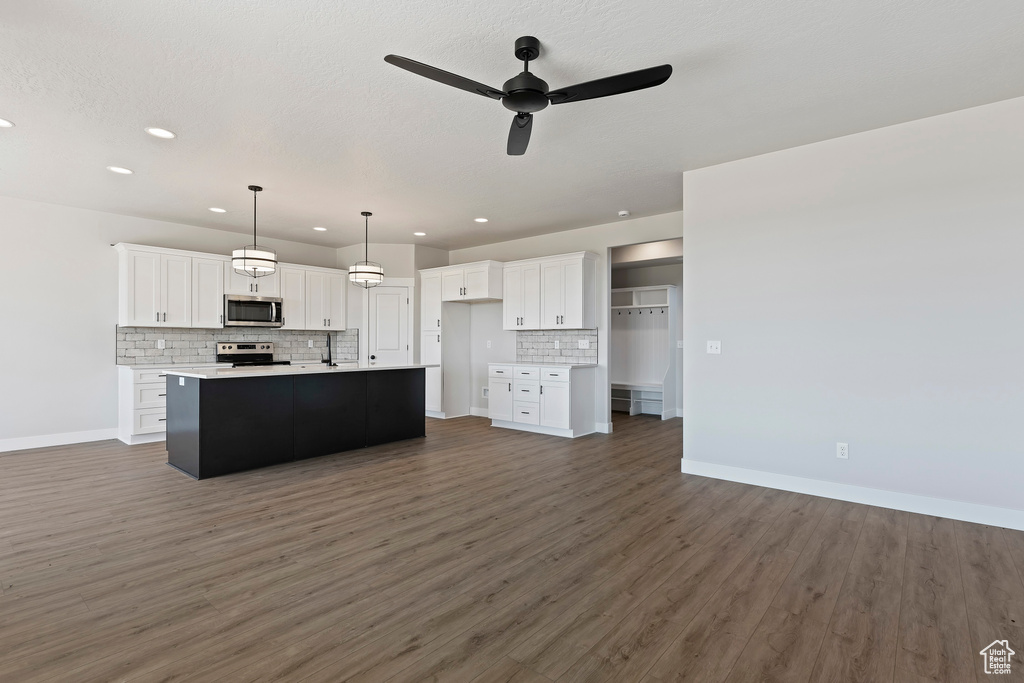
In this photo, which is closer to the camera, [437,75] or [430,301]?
[437,75]

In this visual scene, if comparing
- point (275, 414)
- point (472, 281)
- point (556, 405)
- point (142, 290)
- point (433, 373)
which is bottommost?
point (556, 405)

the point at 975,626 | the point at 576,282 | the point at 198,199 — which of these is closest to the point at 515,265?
the point at 576,282

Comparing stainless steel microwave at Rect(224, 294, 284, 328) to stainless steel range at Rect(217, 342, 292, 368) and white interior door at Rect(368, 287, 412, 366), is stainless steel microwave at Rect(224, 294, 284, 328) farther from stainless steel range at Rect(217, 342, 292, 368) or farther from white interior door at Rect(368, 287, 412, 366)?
white interior door at Rect(368, 287, 412, 366)

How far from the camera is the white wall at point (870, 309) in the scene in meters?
3.29

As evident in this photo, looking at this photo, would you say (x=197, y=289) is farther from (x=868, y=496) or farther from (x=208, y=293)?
(x=868, y=496)

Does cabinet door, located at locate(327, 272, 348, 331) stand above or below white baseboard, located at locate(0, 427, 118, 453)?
above

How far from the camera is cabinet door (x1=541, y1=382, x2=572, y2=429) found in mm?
6246

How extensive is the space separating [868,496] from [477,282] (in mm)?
5264

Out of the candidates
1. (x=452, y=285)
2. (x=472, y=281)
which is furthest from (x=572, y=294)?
(x=452, y=285)

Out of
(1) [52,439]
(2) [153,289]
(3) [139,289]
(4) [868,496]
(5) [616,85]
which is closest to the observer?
(5) [616,85]

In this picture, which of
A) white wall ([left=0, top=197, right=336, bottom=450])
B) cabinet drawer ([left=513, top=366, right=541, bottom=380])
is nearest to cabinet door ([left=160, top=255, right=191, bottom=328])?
white wall ([left=0, top=197, right=336, bottom=450])

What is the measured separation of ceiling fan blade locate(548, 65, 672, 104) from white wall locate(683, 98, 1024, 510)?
2250 mm

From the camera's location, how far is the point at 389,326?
26.1 ft

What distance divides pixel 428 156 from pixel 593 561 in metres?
3.38
